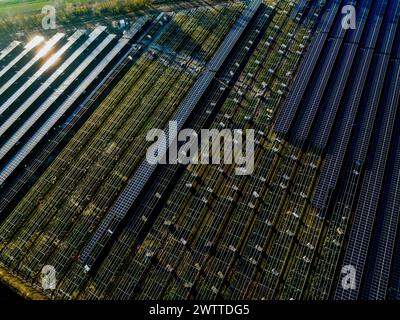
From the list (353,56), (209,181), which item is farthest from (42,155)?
(353,56)

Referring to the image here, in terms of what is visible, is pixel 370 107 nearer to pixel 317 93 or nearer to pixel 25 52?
pixel 317 93

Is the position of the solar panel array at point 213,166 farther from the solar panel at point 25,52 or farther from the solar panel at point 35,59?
the solar panel at point 35,59

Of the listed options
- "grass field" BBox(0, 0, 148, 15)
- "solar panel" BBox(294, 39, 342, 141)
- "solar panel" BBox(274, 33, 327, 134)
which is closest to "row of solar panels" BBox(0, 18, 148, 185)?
"grass field" BBox(0, 0, 148, 15)

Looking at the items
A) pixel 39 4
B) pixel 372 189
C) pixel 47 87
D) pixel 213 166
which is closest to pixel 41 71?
pixel 47 87

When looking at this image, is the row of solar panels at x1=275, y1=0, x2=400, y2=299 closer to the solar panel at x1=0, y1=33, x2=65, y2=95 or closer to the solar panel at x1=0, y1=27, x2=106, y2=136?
the solar panel at x1=0, y1=27, x2=106, y2=136
